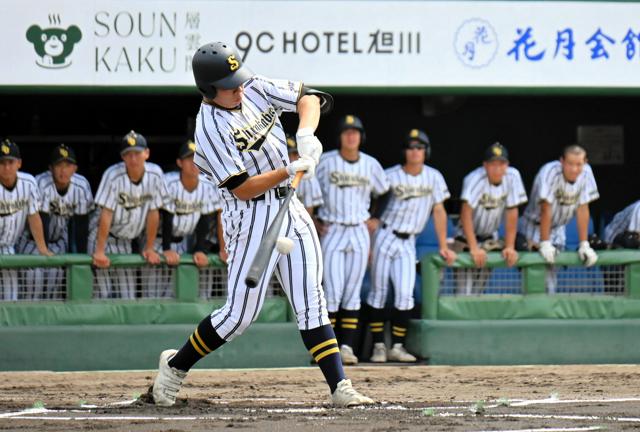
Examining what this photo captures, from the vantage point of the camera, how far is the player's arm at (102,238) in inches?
317

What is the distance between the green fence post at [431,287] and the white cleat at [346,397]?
2999 mm

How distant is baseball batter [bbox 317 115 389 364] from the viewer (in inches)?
331

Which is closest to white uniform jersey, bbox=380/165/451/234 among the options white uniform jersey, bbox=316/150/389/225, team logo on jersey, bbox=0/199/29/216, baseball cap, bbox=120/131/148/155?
white uniform jersey, bbox=316/150/389/225

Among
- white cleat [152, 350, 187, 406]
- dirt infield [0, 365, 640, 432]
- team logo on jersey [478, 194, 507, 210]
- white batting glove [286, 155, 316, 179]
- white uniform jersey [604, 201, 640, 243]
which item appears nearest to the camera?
dirt infield [0, 365, 640, 432]

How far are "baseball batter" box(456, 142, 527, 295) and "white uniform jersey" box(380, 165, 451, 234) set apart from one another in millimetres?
193

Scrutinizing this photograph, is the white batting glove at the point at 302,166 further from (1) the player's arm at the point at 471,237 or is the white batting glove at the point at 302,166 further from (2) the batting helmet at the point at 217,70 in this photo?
(1) the player's arm at the point at 471,237

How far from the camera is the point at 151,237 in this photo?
323 inches

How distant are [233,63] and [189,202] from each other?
305 cm

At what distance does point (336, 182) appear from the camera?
8.44 m

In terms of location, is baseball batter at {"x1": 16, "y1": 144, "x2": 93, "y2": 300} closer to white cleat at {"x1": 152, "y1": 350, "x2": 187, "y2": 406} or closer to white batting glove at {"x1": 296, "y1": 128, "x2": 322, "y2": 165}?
white cleat at {"x1": 152, "y1": 350, "x2": 187, "y2": 406}

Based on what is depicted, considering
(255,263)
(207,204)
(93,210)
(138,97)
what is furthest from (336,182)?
(255,263)

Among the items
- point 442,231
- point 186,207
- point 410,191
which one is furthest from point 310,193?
point 442,231

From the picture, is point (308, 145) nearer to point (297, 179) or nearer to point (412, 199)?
point (297, 179)

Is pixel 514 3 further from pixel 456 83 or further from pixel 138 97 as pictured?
pixel 138 97
